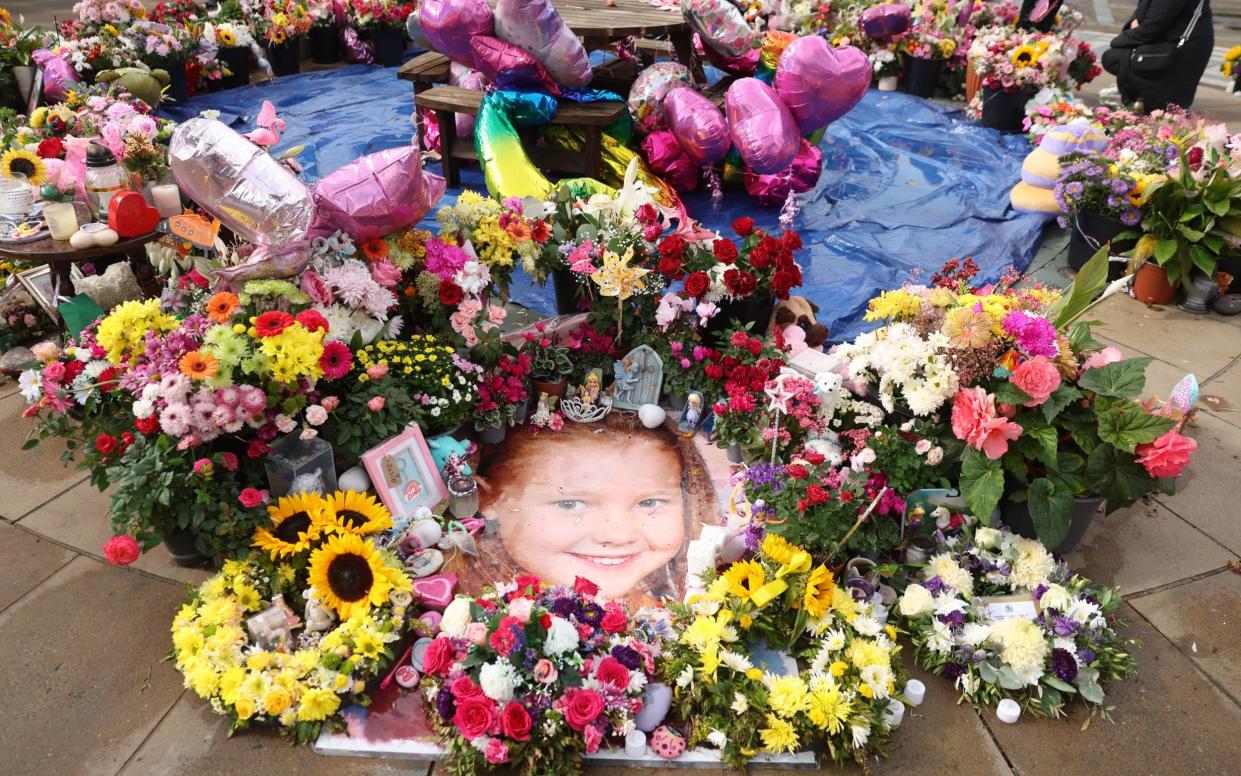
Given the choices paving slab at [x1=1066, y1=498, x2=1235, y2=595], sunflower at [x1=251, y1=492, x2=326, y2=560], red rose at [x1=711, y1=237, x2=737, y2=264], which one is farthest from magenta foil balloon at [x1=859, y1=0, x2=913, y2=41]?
sunflower at [x1=251, y1=492, x2=326, y2=560]

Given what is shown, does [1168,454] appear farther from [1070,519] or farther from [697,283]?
[697,283]

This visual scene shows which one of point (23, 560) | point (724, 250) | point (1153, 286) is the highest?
point (724, 250)

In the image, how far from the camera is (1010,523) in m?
2.99

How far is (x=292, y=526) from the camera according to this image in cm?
272

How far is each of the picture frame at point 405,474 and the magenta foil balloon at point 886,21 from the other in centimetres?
782

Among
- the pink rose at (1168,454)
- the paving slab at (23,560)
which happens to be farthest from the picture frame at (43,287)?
the pink rose at (1168,454)

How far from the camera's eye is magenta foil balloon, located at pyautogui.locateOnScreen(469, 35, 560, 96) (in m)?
5.38

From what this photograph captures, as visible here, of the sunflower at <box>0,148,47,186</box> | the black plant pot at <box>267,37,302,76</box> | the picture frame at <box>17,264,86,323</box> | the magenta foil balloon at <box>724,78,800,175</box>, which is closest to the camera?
the sunflower at <box>0,148,47,186</box>

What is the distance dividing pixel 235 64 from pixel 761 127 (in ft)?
21.1

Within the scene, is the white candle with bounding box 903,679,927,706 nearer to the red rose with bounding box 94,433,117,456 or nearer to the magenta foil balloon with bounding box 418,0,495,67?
the red rose with bounding box 94,433,117,456

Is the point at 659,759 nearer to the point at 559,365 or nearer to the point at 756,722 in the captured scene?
the point at 756,722

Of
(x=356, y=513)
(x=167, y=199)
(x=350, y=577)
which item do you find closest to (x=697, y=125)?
(x=167, y=199)

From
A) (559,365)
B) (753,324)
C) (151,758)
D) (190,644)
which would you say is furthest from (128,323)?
(753,324)

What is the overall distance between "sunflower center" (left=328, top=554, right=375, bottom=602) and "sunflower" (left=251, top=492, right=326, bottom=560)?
0.52ft
